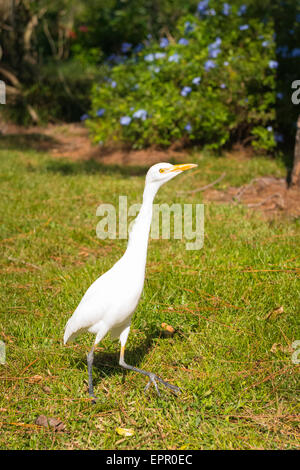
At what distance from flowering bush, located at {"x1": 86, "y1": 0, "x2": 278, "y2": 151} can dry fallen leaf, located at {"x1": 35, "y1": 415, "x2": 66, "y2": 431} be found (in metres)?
5.10

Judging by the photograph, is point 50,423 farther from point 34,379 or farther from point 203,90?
point 203,90

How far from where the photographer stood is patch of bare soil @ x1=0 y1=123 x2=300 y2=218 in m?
5.13

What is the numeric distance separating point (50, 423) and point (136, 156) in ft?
18.1

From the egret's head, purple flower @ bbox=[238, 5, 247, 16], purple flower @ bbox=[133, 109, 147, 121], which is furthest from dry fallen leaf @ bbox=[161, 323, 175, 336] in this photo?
purple flower @ bbox=[238, 5, 247, 16]

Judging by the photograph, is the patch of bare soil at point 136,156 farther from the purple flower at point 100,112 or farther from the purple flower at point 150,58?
the purple flower at point 150,58

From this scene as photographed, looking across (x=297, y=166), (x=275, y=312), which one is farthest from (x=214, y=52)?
(x=275, y=312)

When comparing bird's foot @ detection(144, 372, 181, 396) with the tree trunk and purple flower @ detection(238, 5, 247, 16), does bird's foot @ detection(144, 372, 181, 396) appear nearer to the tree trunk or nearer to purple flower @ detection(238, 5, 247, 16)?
the tree trunk

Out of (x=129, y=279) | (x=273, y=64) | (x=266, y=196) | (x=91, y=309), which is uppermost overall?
(x=273, y=64)

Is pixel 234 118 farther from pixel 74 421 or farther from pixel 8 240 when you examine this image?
pixel 74 421

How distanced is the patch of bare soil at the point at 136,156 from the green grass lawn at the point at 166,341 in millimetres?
397

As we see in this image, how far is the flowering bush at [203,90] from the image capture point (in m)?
6.72

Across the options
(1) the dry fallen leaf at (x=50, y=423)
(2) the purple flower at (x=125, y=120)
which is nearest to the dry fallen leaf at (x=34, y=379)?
(1) the dry fallen leaf at (x=50, y=423)

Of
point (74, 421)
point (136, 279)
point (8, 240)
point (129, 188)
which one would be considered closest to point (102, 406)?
point (74, 421)

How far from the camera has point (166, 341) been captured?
9.78 feet
